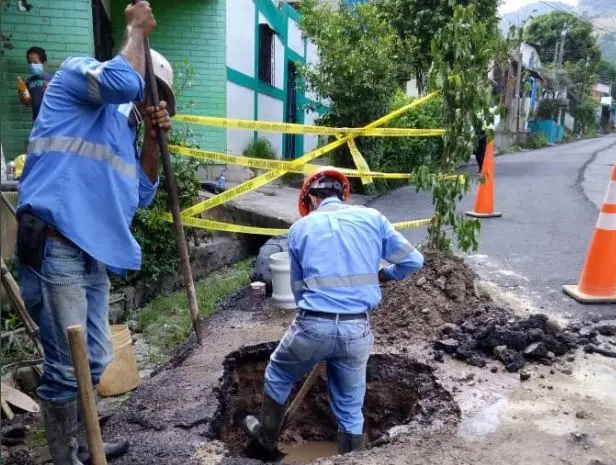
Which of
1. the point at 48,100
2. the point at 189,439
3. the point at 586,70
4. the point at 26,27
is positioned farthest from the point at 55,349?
the point at 586,70

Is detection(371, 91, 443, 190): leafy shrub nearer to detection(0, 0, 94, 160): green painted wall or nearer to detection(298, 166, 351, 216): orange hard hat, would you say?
detection(0, 0, 94, 160): green painted wall

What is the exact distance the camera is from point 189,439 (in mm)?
3074

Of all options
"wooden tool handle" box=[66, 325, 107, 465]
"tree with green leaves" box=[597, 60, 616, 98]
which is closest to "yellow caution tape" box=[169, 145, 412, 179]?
"wooden tool handle" box=[66, 325, 107, 465]

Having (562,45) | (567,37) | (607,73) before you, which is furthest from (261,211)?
(607,73)

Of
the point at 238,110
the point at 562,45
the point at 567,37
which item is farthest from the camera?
the point at 567,37

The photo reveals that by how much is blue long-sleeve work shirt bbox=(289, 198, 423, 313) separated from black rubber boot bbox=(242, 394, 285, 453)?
67cm

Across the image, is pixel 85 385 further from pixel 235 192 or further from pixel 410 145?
pixel 410 145

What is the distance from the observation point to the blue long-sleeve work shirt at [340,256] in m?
2.94

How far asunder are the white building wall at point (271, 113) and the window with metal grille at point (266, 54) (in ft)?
1.56

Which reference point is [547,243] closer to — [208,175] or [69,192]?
[208,175]

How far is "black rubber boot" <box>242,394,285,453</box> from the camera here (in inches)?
129

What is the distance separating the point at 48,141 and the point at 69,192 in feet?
0.78

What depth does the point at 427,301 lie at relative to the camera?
4570mm

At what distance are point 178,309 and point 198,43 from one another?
5213 mm
